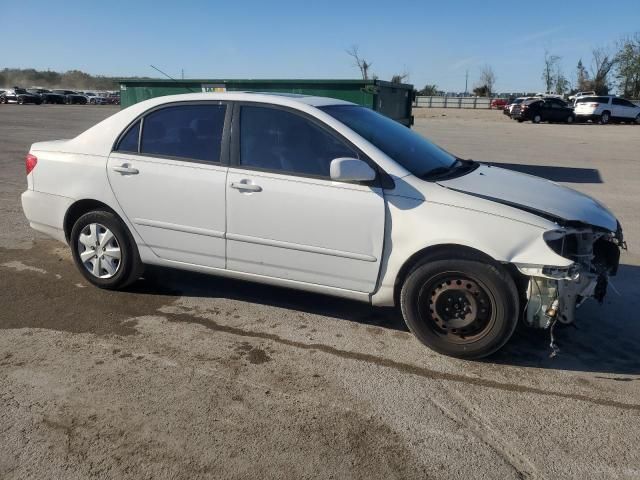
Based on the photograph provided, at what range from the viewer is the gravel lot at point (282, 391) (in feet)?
8.75

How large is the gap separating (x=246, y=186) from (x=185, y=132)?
30.7 inches

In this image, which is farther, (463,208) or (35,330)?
(35,330)

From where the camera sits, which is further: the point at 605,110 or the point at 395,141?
the point at 605,110

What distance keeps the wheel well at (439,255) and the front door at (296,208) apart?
6.9 inches

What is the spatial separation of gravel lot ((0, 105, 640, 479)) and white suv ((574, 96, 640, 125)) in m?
34.1

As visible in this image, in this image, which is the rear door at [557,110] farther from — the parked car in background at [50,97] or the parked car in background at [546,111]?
the parked car in background at [50,97]

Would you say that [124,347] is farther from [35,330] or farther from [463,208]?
[463,208]

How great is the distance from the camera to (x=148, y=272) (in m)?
5.26

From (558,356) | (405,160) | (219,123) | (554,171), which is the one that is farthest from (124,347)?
(554,171)

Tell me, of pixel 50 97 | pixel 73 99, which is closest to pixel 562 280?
pixel 50 97

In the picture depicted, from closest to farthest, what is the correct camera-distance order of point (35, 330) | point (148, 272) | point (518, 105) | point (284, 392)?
point (284, 392)
point (35, 330)
point (148, 272)
point (518, 105)

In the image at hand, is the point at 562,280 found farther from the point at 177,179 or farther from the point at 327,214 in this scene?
the point at 177,179

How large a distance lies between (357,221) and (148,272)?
2429 mm

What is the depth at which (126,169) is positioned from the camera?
4445 millimetres
